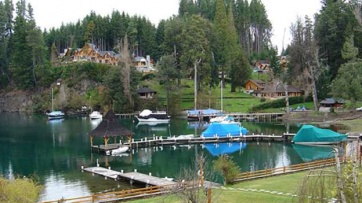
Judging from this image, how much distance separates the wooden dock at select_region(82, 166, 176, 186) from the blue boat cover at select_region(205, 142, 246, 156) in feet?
47.5

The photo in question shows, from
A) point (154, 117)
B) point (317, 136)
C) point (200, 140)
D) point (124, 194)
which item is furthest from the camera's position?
point (154, 117)

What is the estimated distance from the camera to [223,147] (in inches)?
2178

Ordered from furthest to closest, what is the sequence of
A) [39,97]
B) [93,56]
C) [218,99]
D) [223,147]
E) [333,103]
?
[93,56]
[39,97]
[218,99]
[333,103]
[223,147]

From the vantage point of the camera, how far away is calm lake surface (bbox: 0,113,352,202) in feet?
120

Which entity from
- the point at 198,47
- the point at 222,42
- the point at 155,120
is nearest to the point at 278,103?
the point at 198,47

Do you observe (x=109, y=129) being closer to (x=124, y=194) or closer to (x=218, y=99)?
(x=124, y=194)

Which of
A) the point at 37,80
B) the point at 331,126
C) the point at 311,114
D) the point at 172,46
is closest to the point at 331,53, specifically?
the point at 311,114

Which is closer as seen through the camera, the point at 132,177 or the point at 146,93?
the point at 132,177

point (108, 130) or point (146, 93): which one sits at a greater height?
point (146, 93)

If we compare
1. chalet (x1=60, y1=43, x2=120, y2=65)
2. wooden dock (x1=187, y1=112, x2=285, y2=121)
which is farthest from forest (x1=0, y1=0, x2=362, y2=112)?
wooden dock (x1=187, y1=112, x2=285, y2=121)

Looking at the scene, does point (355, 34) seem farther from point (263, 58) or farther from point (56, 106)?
point (56, 106)

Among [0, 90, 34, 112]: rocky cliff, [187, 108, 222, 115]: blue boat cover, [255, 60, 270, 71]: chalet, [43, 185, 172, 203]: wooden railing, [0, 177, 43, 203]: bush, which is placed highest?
[255, 60, 270, 71]: chalet

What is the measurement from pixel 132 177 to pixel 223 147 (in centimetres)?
2148

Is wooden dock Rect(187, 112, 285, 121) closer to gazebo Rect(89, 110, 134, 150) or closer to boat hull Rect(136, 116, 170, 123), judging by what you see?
boat hull Rect(136, 116, 170, 123)
